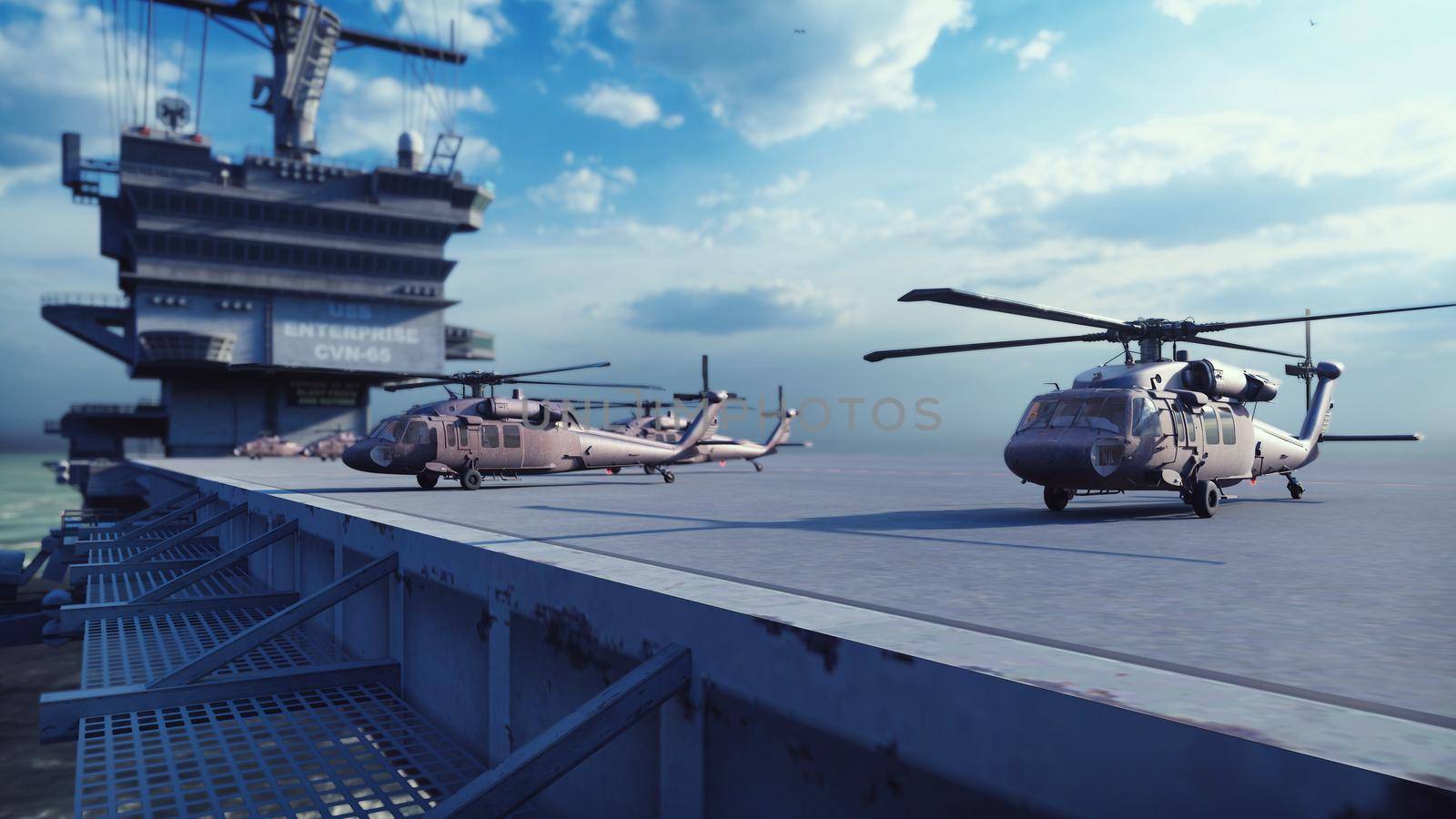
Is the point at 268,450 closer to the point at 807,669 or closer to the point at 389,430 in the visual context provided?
the point at 389,430

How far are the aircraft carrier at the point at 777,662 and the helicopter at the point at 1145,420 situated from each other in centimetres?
81

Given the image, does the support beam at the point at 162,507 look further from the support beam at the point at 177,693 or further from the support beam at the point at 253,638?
the support beam at the point at 253,638

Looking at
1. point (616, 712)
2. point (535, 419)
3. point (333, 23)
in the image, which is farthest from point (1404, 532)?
point (333, 23)

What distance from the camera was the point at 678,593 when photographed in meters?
4.86

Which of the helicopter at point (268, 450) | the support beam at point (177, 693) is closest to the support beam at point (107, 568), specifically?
the support beam at point (177, 693)

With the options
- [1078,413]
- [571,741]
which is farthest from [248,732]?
[1078,413]

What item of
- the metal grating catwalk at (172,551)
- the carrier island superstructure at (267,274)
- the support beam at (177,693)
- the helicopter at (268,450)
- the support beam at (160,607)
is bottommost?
the metal grating catwalk at (172,551)

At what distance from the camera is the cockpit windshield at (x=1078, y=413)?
13023 mm

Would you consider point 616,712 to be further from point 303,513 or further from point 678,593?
point 303,513

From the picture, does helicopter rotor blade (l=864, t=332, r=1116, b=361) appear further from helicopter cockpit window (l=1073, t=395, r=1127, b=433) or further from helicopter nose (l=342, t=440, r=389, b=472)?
helicopter nose (l=342, t=440, r=389, b=472)

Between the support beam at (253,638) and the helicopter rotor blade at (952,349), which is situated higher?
the helicopter rotor blade at (952,349)

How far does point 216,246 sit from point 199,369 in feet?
31.1

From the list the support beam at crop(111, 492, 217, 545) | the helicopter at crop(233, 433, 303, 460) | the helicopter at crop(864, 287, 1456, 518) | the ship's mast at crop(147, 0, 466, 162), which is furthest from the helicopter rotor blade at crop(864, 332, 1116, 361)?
the ship's mast at crop(147, 0, 466, 162)

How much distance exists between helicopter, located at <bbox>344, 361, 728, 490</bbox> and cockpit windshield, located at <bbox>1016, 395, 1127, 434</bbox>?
11729mm
